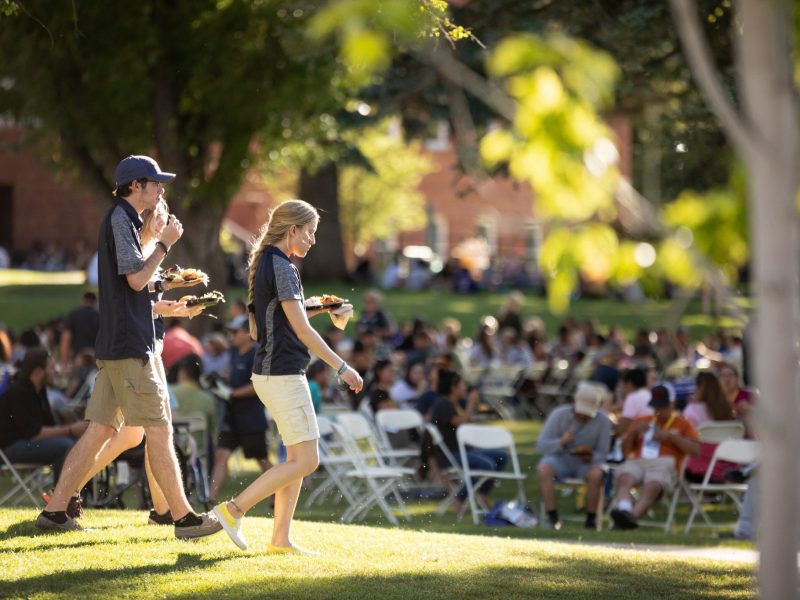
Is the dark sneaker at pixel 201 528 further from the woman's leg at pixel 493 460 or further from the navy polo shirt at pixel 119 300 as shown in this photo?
the woman's leg at pixel 493 460

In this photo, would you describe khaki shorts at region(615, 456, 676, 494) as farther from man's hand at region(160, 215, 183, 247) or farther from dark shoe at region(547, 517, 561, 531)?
man's hand at region(160, 215, 183, 247)

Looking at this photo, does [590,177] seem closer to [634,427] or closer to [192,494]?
[192,494]

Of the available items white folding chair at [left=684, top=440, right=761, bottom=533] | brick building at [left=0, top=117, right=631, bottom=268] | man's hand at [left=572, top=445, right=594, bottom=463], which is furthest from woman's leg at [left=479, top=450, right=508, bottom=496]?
brick building at [left=0, top=117, right=631, bottom=268]

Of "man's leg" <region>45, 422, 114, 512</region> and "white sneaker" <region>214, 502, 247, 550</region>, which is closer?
"white sneaker" <region>214, 502, 247, 550</region>

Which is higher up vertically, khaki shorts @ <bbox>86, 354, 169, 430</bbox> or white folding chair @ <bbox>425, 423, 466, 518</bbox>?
khaki shorts @ <bbox>86, 354, 169, 430</bbox>

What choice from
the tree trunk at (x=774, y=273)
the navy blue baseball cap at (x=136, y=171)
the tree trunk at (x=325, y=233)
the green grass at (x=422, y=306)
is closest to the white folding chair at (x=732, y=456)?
the navy blue baseball cap at (x=136, y=171)

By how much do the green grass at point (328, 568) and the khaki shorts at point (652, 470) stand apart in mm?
3529

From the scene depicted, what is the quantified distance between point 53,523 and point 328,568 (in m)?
1.59

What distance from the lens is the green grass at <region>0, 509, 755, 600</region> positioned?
6.80m

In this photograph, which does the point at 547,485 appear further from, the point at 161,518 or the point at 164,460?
the point at 164,460

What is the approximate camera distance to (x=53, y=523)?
7820mm

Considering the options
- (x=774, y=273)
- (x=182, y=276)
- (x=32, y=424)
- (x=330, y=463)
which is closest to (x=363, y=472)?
(x=330, y=463)

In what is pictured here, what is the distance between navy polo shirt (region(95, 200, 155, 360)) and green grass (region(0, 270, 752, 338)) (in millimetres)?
21672

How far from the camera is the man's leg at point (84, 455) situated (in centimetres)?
749
